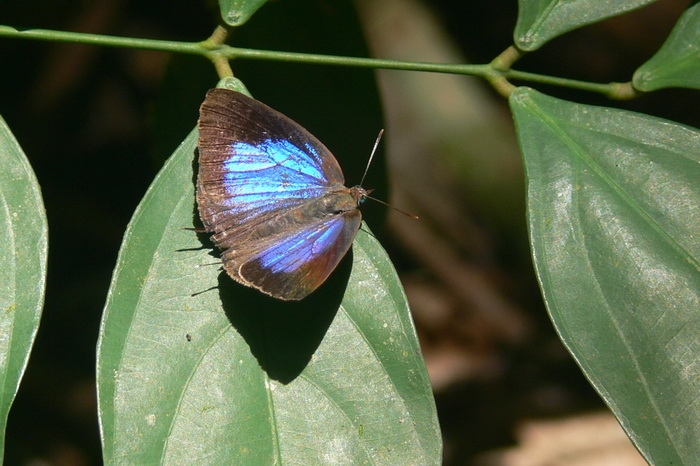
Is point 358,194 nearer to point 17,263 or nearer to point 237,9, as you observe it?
point 237,9

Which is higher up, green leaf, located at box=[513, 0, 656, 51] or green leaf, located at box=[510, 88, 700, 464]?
green leaf, located at box=[513, 0, 656, 51]

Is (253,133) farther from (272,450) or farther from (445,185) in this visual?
(445,185)

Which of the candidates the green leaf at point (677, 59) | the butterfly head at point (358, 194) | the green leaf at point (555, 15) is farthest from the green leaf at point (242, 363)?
the green leaf at point (677, 59)

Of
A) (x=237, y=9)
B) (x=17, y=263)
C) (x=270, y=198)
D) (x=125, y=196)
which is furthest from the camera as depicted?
(x=125, y=196)

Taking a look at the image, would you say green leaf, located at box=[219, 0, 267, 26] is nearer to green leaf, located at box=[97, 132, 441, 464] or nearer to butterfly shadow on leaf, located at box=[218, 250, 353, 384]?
green leaf, located at box=[97, 132, 441, 464]

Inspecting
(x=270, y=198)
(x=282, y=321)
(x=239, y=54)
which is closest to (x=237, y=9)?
(x=239, y=54)

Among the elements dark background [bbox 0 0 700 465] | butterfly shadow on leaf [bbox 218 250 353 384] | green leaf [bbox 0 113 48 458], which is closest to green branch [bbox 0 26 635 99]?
green leaf [bbox 0 113 48 458]

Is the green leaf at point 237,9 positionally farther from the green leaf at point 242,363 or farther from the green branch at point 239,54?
the green leaf at point 242,363
